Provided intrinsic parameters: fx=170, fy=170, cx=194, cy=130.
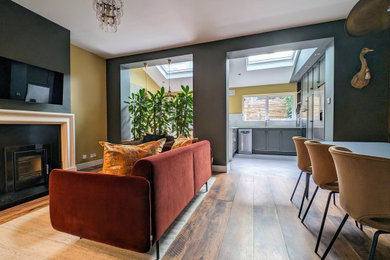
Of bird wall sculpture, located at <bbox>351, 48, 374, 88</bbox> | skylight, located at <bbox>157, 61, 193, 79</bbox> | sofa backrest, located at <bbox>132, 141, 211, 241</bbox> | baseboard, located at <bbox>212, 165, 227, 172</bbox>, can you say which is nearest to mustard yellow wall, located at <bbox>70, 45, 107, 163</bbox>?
skylight, located at <bbox>157, 61, 193, 79</bbox>

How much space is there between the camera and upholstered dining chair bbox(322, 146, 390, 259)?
2.74ft

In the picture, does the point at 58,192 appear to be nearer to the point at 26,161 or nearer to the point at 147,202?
the point at 147,202

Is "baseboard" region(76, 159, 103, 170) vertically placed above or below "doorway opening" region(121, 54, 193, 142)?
below

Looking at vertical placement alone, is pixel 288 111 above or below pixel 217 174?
above

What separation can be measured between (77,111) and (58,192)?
10.0 feet

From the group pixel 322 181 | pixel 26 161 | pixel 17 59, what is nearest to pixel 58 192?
pixel 26 161

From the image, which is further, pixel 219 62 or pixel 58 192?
pixel 219 62

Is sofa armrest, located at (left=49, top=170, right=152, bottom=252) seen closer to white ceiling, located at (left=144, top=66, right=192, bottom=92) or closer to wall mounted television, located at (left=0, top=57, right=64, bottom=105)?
wall mounted television, located at (left=0, top=57, right=64, bottom=105)

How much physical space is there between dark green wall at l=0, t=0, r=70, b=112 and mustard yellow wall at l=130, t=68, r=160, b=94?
8.73 feet

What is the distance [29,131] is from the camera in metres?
2.58

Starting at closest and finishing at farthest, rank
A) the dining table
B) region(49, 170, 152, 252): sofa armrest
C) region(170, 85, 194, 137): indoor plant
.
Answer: region(49, 170, 152, 252): sofa armrest, the dining table, region(170, 85, 194, 137): indoor plant

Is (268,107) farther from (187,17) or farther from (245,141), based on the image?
(187,17)

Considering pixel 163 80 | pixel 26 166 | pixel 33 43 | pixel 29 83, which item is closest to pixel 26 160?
pixel 26 166

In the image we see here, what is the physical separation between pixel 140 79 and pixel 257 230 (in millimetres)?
5951
